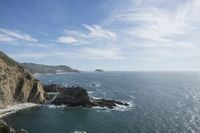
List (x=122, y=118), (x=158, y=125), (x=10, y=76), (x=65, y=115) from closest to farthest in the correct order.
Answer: (x=158, y=125), (x=122, y=118), (x=65, y=115), (x=10, y=76)

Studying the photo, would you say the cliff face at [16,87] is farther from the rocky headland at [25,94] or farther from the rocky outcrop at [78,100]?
the rocky outcrop at [78,100]

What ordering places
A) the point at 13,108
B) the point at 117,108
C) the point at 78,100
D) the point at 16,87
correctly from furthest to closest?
the point at 78,100 → the point at 16,87 → the point at 117,108 → the point at 13,108

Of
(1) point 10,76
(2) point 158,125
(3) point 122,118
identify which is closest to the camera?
(2) point 158,125

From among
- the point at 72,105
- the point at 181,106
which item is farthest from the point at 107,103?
the point at 181,106

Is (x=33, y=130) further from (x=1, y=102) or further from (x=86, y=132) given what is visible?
(x=1, y=102)

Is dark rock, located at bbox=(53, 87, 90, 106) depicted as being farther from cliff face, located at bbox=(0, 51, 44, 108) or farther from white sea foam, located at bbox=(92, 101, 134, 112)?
cliff face, located at bbox=(0, 51, 44, 108)

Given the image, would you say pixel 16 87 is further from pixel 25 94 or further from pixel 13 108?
pixel 13 108

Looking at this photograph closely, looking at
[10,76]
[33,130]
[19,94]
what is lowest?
[33,130]

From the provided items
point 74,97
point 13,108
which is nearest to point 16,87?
point 13,108
